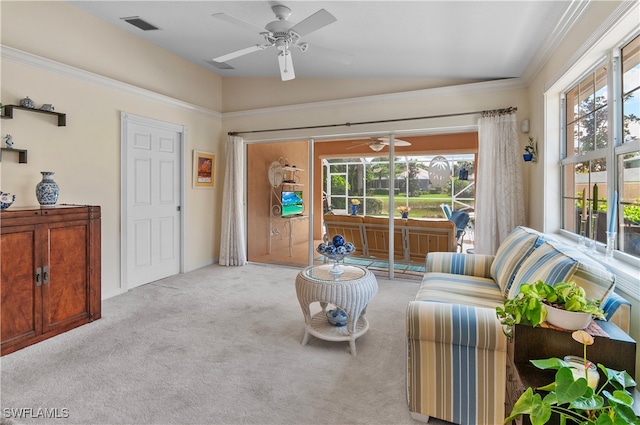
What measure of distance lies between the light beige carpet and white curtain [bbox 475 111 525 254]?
154 cm

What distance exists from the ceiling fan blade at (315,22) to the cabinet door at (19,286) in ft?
8.76

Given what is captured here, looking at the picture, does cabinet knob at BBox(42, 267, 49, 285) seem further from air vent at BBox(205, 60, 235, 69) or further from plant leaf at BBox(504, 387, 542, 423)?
air vent at BBox(205, 60, 235, 69)

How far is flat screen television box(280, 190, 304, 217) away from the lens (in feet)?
19.6

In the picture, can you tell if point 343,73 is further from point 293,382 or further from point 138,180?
point 293,382

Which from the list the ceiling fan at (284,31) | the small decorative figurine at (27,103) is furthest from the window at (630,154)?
the small decorative figurine at (27,103)

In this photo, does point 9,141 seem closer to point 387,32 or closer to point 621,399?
point 387,32

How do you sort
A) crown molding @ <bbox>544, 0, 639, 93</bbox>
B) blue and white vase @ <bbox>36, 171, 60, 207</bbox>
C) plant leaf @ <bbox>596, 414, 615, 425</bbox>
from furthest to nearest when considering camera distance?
blue and white vase @ <bbox>36, 171, 60, 207</bbox>
crown molding @ <bbox>544, 0, 639, 93</bbox>
plant leaf @ <bbox>596, 414, 615, 425</bbox>

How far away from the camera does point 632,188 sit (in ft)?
6.84

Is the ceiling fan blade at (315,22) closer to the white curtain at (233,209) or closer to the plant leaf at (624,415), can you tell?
the plant leaf at (624,415)

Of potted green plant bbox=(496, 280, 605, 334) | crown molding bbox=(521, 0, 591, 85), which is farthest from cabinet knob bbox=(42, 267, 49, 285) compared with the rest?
crown molding bbox=(521, 0, 591, 85)

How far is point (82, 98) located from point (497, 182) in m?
4.82

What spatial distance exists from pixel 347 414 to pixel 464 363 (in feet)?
2.36

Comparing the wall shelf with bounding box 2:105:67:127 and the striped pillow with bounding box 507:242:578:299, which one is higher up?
the wall shelf with bounding box 2:105:67:127

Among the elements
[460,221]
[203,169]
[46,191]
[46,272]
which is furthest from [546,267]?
[203,169]
